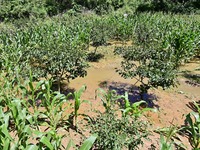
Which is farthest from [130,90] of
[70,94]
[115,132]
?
[115,132]

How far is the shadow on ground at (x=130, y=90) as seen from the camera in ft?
23.0

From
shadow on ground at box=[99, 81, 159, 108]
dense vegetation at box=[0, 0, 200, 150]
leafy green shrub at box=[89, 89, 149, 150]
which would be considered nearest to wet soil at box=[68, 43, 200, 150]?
shadow on ground at box=[99, 81, 159, 108]

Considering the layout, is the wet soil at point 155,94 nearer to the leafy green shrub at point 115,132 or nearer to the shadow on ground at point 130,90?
the shadow on ground at point 130,90

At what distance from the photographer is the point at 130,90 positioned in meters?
7.69

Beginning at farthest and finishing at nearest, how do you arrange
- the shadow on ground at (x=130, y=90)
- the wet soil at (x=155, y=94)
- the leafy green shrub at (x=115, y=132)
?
the shadow on ground at (x=130, y=90) < the wet soil at (x=155, y=94) < the leafy green shrub at (x=115, y=132)

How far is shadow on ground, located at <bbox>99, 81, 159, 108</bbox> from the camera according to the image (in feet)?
23.0

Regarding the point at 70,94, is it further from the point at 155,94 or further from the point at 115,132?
the point at 155,94

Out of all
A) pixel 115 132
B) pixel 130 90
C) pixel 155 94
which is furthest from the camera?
pixel 130 90

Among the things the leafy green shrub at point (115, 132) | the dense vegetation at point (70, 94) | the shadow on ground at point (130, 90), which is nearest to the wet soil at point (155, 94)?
the shadow on ground at point (130, 90)

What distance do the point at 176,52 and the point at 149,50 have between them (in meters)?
4.15

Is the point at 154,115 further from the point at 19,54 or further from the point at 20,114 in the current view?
the point at 19,54

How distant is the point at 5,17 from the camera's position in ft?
74.1

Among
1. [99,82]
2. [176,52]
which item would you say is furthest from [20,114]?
[176,52]

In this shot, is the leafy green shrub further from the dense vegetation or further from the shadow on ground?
the shadow on ground
